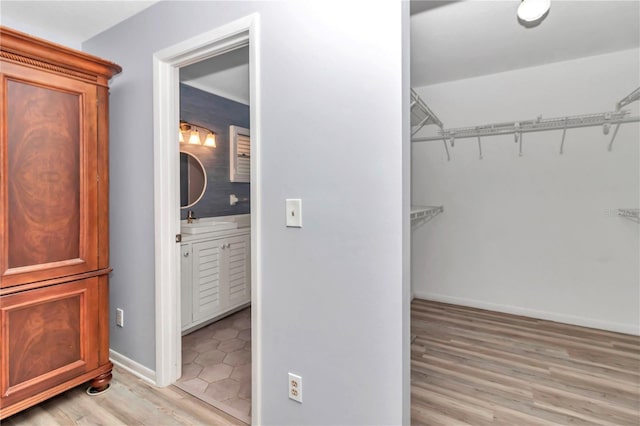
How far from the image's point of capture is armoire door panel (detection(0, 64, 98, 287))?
1.63 m

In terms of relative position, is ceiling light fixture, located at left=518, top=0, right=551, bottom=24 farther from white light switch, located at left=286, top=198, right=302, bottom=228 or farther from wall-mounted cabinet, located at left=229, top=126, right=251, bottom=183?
wall-mounted cabinet, located at left=229, top=126, right=251, bottom=183

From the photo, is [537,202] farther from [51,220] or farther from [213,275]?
[51,220]

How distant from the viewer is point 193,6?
1.86 m

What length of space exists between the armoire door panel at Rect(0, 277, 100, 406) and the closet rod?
3242mm

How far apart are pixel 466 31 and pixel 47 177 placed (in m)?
2.87

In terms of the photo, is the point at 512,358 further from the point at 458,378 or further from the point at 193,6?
the point at 193,6

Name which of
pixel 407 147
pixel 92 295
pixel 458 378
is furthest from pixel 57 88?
pixel 458 378

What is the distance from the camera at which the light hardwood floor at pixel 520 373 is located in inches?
72.7

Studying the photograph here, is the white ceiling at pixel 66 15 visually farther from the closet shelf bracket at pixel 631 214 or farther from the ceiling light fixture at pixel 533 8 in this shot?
the closet shelf bracket at pixel 631 214

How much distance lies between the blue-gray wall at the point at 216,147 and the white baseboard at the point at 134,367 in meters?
1.32

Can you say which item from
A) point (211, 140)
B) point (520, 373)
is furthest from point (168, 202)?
point (520, 373)

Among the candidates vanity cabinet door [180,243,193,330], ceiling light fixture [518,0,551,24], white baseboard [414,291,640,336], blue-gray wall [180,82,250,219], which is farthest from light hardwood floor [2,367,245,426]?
ceiling light fixture [518,0,551,24]

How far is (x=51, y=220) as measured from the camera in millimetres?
1771

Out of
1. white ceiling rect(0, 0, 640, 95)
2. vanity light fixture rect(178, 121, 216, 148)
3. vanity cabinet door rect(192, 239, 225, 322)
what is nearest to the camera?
white ceiling rect(0, 0, 640, 95)
